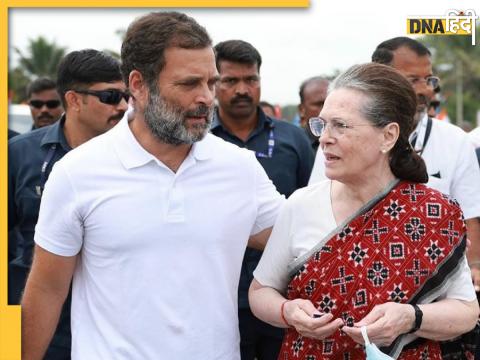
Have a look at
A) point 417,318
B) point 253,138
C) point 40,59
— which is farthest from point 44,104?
point 40,59

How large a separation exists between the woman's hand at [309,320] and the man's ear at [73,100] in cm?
207

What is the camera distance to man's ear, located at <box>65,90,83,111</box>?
183 inches

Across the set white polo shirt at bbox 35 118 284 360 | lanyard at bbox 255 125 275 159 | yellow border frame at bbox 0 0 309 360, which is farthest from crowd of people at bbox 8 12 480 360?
lanyard at bbox 255 125 275 159

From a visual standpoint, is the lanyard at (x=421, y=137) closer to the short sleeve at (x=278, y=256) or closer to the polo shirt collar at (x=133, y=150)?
the short sleeve at (x=278, y=256)

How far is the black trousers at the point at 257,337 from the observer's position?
4.58m

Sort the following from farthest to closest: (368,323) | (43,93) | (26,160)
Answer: (43,93) → (26,160) → (368,323)

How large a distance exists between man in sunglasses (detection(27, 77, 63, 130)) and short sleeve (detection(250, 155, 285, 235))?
427 cm

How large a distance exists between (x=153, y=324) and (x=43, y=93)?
483 cm

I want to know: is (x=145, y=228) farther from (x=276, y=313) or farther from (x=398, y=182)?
(x=398, y=182)

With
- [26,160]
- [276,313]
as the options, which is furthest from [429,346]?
[26,160]

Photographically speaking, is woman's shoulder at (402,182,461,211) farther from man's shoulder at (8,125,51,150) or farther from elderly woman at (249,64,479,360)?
A: man's shoulder at (8,125,51,150)

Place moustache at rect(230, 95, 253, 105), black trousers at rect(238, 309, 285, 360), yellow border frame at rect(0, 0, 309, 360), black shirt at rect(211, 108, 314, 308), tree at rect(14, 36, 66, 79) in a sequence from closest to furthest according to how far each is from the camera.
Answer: yellow border frame at rect(0, 0, 309, 360), black trousers at rect(238, 309, 285, 360), black shirt at rect(211, 108, 314, 308), moustache at rect(230, 95, 253, 105), tree at rect(14, 36, 66, 79)

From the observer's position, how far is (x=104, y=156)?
3.19m

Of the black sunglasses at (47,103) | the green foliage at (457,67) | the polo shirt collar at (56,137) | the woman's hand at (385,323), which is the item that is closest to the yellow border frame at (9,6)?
the polo shirt collar at (56,137)
